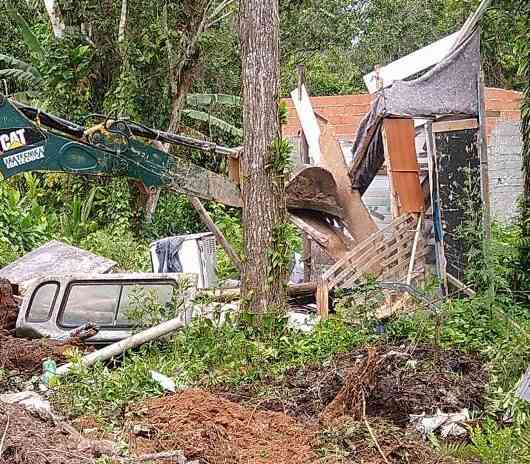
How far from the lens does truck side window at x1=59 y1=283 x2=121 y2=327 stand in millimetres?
7574

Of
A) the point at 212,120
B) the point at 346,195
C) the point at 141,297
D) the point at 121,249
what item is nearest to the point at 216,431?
the point at 141,297

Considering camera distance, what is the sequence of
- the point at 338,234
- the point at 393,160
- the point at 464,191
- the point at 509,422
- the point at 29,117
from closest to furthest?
the point at 509,422 < the point at 29,117 < the point at 464,191 < the point at 393,160 < the point at 338,234

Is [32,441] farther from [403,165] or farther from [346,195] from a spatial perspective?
[346,195]

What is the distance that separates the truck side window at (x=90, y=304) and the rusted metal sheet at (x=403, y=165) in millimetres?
3621

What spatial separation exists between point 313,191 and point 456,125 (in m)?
1.94

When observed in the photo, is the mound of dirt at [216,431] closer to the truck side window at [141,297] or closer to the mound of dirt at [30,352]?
the mound of dirt at [30,352]

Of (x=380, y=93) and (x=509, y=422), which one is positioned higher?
(x=380, y=93)

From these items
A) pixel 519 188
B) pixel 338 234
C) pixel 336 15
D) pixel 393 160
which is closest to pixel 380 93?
pixel 393 160

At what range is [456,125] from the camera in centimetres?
905

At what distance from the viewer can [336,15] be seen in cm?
2028

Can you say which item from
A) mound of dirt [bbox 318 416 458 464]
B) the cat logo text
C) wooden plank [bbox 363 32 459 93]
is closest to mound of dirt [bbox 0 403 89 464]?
mound of dirt [bbox 318 416 458 464]

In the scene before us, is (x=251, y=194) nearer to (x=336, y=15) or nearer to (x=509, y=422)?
(x=509, y=422)

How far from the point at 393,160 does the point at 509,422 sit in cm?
463

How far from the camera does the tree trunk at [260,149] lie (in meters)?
7.75
